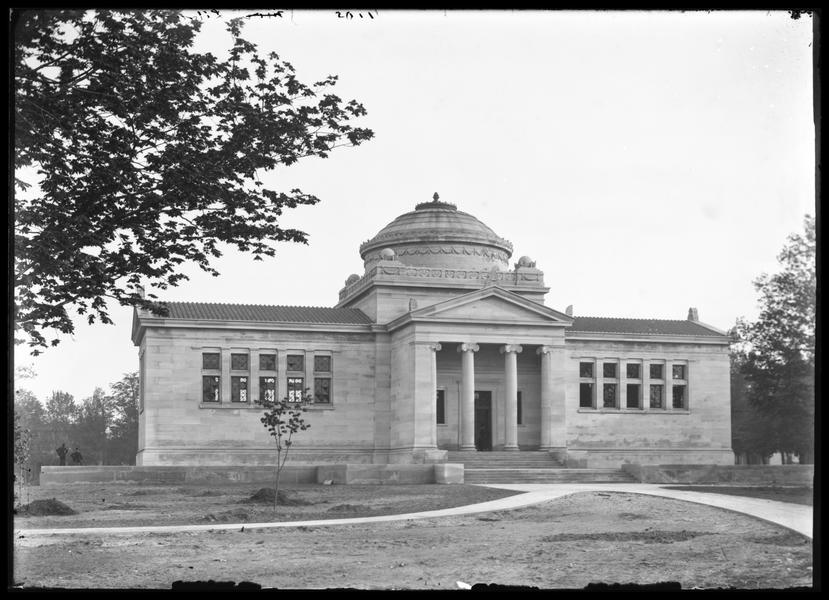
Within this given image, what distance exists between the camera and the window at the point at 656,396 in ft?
221

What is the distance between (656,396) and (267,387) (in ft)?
78.4

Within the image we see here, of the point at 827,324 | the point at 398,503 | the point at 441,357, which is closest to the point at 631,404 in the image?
the point at 441,357

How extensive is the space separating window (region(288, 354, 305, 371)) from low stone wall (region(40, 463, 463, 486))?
13.2m

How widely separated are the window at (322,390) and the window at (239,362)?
4.09 m

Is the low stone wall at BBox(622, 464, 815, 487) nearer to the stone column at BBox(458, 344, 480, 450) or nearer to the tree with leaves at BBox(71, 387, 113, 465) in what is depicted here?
the stone column at BBox(458, 344, 480, 450)

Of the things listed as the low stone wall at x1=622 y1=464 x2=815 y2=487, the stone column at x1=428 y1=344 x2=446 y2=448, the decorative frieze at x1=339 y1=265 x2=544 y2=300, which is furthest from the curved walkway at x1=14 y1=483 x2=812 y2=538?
the decorative frieze at x1=339 y1=265 x2=544 y2=300

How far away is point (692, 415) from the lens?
222 feet

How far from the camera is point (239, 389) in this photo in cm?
6047

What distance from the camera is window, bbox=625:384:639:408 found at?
2640 inches

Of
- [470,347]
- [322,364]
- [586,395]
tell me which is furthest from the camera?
[586,395]

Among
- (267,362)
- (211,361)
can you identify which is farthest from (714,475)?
(211,361)

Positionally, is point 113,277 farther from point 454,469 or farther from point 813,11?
point 454,469

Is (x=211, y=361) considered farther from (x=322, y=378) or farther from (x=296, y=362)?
(x=322, y=378)

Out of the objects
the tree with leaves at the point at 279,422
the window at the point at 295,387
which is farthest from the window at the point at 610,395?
A: the tree with leaves at the point at 279,422
